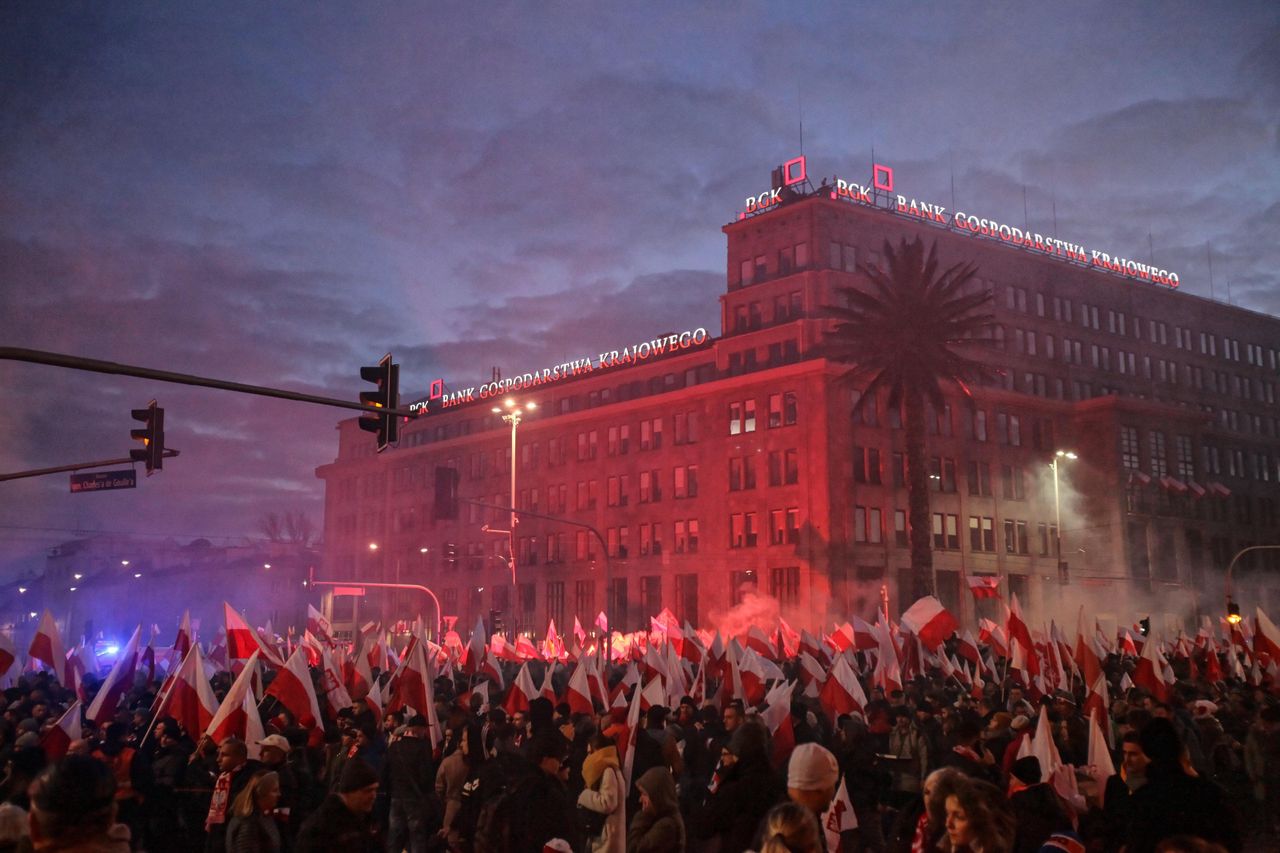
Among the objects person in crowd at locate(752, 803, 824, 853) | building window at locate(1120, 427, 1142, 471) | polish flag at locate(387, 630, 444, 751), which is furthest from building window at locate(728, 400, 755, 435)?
person in crowd at locate(752, 803, 824, 853)

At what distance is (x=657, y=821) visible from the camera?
6.74 meters

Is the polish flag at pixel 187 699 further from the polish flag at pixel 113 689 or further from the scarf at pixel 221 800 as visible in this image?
the scarf at pixel 221 800

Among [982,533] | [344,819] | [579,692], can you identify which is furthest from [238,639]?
[982,533]

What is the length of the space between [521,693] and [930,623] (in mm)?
10425

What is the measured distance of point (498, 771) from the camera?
9047 millimetres

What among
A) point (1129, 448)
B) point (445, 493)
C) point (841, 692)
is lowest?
point (841, 692)

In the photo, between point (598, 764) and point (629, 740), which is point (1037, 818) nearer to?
point (598, 764)

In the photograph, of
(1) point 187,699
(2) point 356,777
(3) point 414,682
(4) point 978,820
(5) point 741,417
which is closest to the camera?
(4) point 978,820

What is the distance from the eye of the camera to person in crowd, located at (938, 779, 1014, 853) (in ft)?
17.0

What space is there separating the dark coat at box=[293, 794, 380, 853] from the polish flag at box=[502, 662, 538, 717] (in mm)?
8073

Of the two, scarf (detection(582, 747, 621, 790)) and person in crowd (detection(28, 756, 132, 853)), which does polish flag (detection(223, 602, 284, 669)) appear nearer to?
scarf (detection(582, 747, 621, 790))

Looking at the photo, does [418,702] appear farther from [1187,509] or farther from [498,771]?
[1187,509]

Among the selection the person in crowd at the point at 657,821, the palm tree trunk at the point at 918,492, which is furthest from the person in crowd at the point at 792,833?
the palm tree trunk at the point at 918,492

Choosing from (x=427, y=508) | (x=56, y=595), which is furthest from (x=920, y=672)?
(x=56, y=595)
